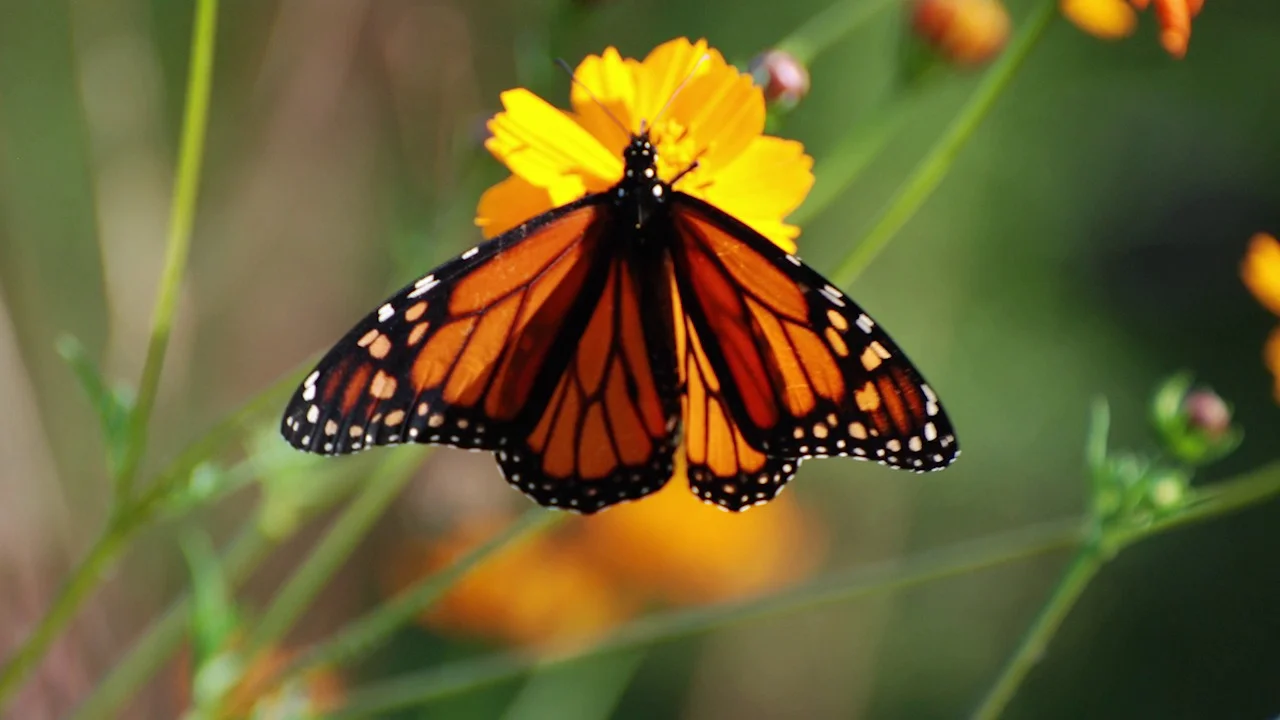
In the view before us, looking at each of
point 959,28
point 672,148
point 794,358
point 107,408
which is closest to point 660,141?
point 672,148

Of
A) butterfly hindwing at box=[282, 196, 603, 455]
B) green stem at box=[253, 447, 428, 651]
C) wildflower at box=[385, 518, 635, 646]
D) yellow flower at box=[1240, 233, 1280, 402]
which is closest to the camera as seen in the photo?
butterfly hindwing at box=[282, 196, 603, 455]

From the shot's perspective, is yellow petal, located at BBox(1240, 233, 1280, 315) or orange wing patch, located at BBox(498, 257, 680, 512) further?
yellow petal, located at BBox(1240, 233, 1280, 315)

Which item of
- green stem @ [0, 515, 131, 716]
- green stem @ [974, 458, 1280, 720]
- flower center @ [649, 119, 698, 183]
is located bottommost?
green stem @ [974, 458, 1280, 720]

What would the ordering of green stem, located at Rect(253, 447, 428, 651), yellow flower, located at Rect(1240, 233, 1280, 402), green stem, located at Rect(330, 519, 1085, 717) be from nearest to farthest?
green stem, located at Rect(330, 519, 1085, 717), green stem, located at Rect(253, 447, 428, 651), yellow flower, located at Rect(1240, 233, 1280, 402)

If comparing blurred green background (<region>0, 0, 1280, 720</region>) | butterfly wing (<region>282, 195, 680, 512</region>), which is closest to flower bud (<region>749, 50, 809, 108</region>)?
butterfly wing (<region>282, 195, 680, 512</region>)

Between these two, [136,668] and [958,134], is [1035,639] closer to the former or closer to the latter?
[958,134]

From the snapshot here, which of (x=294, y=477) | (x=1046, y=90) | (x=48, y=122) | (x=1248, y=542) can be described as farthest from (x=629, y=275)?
(x=1248, y=542)

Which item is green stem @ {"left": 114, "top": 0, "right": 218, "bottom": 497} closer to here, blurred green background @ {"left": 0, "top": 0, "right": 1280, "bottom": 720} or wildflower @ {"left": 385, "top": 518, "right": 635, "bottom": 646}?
wildflower @ {"left": 385, "top": 518, "right": 635, "bottom": 646}

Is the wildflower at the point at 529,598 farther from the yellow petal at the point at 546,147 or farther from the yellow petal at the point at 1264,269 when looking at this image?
the yellow petal at the point at 1264,269
